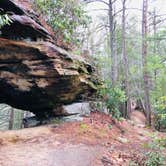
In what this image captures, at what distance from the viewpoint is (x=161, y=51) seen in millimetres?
29781

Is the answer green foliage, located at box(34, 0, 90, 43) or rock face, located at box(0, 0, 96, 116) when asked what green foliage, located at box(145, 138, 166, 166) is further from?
green foliage, located at box(34, 0, 90, 43)

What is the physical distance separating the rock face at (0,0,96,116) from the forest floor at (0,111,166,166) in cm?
136

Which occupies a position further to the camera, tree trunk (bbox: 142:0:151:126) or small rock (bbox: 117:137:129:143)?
tree trunk (bbox: 142:0:151:126)

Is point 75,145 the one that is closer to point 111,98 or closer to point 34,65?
point 34,65

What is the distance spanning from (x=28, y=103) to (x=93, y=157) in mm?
5558

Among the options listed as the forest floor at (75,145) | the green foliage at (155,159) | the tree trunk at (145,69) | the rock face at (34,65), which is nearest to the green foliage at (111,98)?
the forest floor at (75,145)

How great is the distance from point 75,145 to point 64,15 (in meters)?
7.39

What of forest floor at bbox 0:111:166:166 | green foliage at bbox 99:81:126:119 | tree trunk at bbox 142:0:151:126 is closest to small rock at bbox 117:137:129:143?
forest floor at bbox 0:111:166:166

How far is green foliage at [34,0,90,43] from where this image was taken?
44.8 ft

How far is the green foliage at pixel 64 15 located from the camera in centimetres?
1366

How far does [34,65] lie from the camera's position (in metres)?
10.8

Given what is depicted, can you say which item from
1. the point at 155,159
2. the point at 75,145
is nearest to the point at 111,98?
the point at 75,145

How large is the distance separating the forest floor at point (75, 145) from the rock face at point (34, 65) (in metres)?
1.36

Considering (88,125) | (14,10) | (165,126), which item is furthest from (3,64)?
(165,126)
